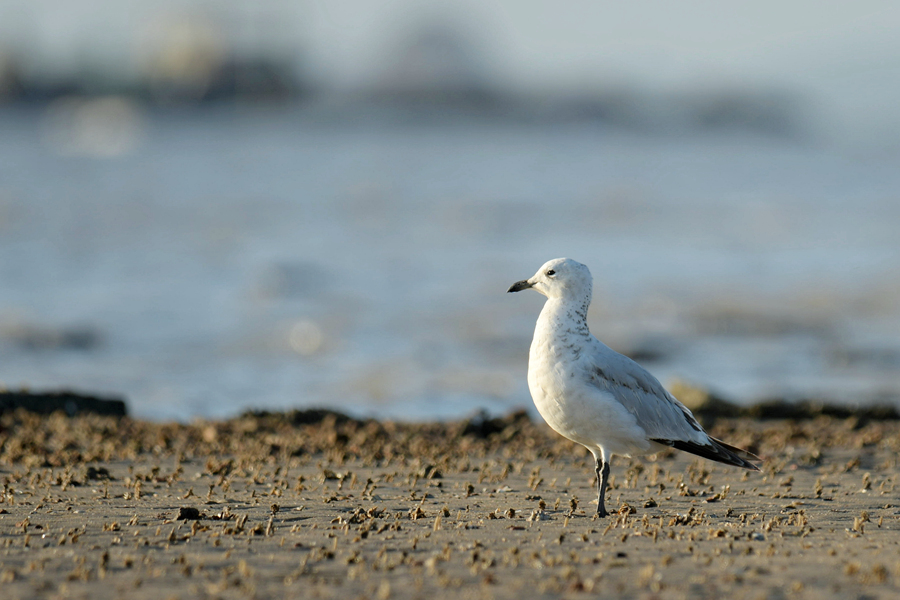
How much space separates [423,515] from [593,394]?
1.12 metres

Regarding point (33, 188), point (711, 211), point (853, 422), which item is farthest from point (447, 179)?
point (853, 422)

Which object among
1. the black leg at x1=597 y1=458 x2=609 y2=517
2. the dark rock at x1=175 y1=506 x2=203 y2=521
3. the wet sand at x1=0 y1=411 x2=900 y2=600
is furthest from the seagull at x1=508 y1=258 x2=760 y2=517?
the dark rock at x1=175 y1=506 x2=203 y2=521

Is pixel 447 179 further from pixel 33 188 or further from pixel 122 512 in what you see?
pixel 122 512

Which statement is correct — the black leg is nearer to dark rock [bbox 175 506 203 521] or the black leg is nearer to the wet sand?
the wet sand

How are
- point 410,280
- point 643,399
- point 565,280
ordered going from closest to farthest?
point 643,399 → point 565,280 → point 410,280

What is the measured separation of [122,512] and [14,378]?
7378 millimetres

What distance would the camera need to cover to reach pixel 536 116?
93.0m

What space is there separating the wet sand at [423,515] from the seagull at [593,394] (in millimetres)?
359

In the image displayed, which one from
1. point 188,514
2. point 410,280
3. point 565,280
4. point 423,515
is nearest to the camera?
point 188,514

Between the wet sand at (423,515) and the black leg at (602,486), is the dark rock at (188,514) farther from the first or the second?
the black leg at (602,486)

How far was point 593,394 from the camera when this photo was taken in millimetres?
5172

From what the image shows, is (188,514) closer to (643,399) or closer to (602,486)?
(602,486)

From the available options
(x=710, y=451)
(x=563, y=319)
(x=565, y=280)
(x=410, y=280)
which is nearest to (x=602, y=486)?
(x=710, y=451)

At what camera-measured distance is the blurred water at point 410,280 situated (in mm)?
11977
